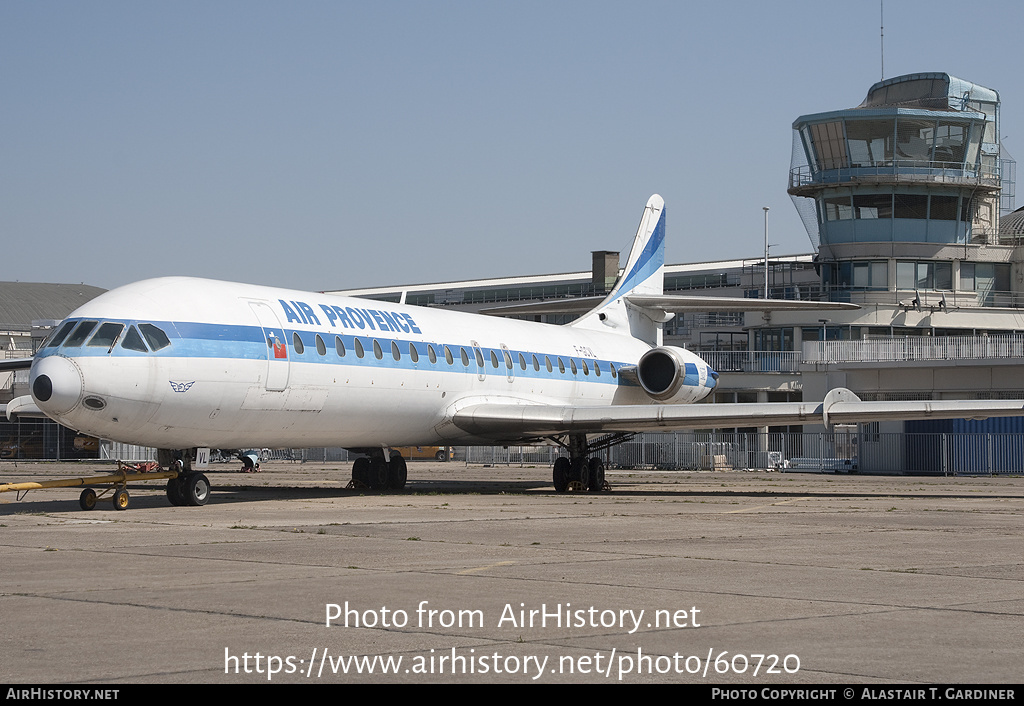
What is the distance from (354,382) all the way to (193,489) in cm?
384

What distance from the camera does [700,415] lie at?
24.8m

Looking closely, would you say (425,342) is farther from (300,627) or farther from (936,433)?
(936,433)

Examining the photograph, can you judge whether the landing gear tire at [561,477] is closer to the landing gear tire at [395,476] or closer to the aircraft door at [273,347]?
the landing gear tire at [395,476]

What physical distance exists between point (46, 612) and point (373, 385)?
1448 centimetres

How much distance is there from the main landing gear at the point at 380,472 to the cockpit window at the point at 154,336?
8.45 meters

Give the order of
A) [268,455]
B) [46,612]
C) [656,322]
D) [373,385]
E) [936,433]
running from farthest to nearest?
[268,455], [936,433], [656,322], [373,385], [46,612]

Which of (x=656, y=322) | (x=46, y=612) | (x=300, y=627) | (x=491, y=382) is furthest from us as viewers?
(x=656, y=322)

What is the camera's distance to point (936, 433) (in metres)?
43.7

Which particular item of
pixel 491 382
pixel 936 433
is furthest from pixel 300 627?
pixel 936 433

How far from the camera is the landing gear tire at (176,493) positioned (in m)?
19.7

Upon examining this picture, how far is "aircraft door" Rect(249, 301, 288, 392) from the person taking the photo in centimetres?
2033

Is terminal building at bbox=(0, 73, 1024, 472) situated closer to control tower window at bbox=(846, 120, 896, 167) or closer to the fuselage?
control tower window at bbox=(846, 120, 896, 167)

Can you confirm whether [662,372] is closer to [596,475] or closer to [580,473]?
[596,475]

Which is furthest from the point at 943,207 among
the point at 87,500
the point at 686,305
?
the point at 87,500
